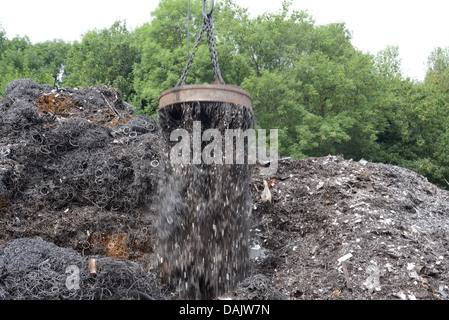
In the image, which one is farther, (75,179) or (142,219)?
(75,179)

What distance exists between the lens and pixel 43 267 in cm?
381

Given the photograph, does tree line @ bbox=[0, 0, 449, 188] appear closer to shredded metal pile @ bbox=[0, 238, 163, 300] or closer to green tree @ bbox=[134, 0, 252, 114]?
green tree @ bbox=[134, 0, 252, 114]

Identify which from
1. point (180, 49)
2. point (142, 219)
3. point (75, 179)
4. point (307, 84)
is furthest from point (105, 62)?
point (142, 219)

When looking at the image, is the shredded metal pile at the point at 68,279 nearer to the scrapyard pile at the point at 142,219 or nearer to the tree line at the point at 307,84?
the scrapyard pile at the point at 142,219

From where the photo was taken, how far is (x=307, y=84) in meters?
14.2

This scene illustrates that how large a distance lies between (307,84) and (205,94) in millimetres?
10763

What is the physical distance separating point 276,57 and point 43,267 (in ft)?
44.5

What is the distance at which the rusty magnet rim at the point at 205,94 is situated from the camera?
159 inches

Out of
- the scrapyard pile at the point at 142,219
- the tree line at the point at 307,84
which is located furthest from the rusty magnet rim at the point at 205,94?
the tree line at the point at 307,84

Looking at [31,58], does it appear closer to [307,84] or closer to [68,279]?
[307,84]

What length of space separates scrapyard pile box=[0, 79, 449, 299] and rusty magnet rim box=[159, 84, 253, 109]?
66.0 inches
